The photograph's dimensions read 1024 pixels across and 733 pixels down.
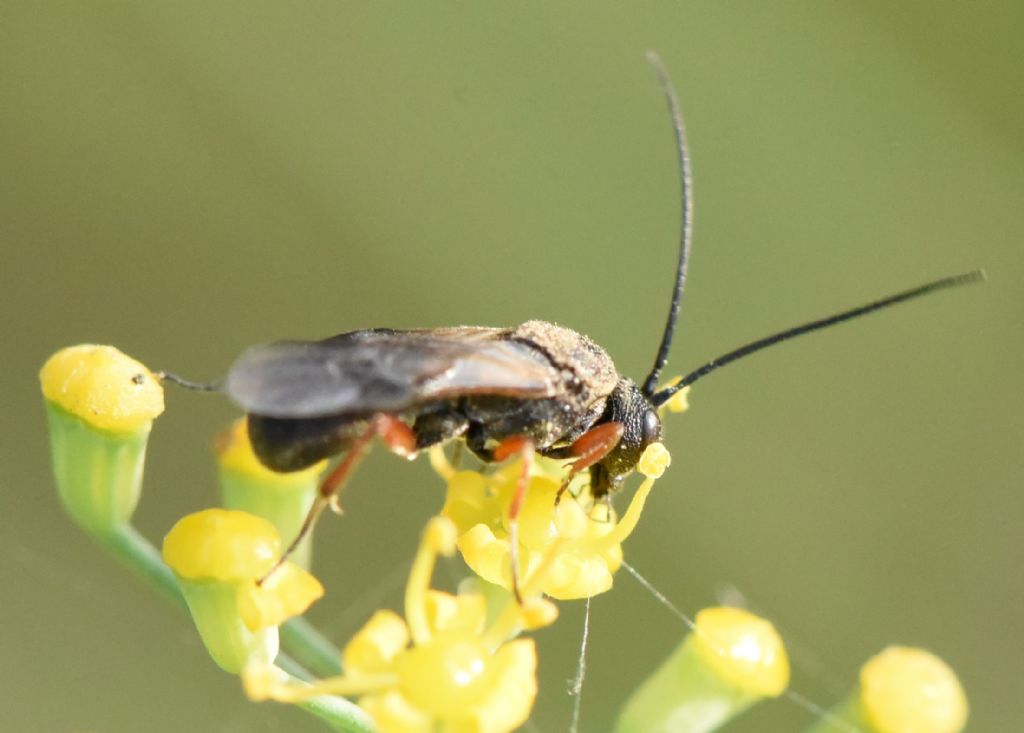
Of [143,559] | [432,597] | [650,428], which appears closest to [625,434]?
[650,428]

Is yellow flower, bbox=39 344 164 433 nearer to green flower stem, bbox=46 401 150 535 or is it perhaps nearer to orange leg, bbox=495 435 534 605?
green flower stem, bbox=46 401 150 535

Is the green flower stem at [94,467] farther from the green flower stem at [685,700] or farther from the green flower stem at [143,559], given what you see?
the green flower stem at [685,700]

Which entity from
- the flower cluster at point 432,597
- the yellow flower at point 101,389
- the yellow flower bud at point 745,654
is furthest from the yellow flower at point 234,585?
the yellow flower bud at point 745,654

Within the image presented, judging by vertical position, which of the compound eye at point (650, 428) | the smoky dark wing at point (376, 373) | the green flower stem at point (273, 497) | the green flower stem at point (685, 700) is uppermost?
the smoky dark wing at point (376, 373)

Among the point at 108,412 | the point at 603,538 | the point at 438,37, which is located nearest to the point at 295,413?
the point at 108,412

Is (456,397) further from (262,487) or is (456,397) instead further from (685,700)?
(685,700)
